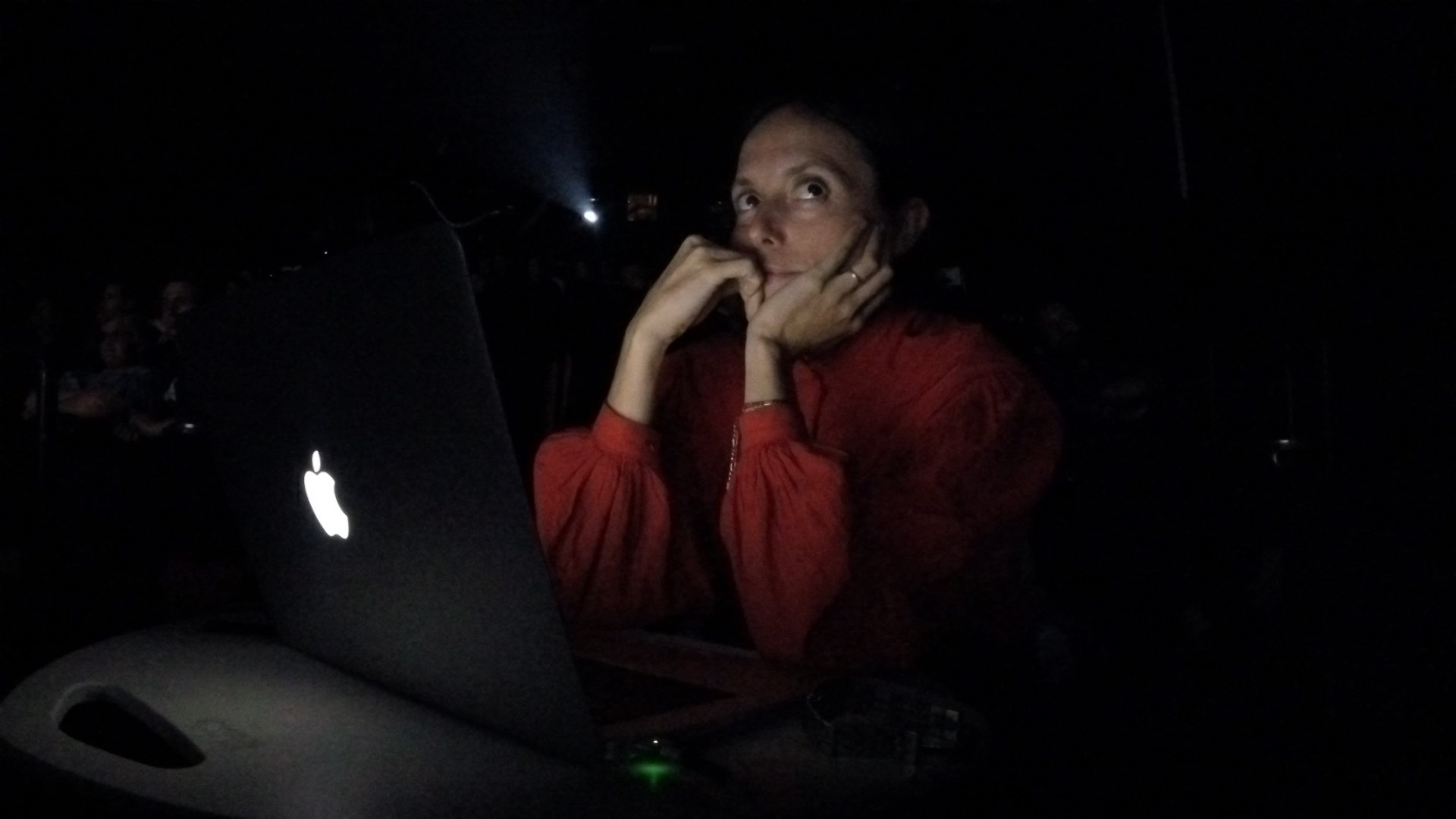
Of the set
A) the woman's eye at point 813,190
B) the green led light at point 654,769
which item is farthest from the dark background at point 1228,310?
the green led light at point 654,769

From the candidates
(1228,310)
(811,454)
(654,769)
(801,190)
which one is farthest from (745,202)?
(654,769)

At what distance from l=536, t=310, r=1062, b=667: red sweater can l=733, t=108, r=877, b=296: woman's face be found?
14 centimetres

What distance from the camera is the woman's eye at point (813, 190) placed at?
4.56 feet

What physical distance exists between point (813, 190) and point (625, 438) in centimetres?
40

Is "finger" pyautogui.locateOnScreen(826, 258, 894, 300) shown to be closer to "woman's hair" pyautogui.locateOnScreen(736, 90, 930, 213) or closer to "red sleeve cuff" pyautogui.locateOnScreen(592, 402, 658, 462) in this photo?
"woman's hair" pyautogui.locateOnScreen(736, 90, 930, 213)

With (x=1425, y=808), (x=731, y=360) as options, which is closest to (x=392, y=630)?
(x=731, y=360)

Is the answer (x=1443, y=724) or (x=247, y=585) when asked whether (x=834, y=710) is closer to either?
(x=1443, y=724)

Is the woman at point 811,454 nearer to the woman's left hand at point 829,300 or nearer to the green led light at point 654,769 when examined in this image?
the woman's left hand at point 829,300

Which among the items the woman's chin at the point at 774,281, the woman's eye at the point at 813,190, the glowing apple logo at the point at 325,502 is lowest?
the glowing apple logo at the point at 325,502

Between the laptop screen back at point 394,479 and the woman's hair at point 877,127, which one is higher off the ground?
the woman's hair at point 877,127

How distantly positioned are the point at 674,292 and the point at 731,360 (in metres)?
0.29

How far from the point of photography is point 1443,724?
1487mm

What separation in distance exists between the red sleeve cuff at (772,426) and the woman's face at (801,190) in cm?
27

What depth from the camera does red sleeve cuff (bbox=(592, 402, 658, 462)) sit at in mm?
1280
